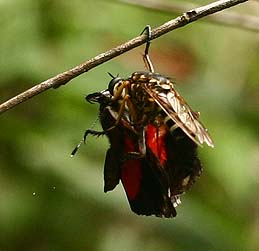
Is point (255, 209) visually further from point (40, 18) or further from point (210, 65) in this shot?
point (40, 18)

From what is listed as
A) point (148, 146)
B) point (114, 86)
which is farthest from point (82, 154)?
point (148, 146)

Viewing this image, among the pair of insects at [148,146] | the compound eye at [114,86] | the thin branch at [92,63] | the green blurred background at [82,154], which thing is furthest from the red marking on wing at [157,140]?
the green blurred background at [82,154]

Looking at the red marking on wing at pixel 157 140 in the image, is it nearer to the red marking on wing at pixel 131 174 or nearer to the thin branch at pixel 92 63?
the red marking on wing at pixel 131 174

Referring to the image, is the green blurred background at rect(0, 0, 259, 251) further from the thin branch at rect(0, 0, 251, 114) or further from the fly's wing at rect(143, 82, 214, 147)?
the thin branch at rect(0, 0, 251, 114)

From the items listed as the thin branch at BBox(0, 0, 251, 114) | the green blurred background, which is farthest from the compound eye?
the green blurred background

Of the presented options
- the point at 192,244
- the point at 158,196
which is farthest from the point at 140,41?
the point at 192,244
